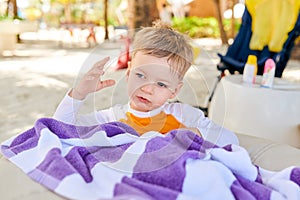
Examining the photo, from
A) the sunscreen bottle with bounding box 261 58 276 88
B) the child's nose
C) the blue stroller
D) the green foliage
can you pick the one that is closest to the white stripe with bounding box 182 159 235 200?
the child's nose

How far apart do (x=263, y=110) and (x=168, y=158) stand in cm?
106

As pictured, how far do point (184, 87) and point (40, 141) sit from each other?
43cm

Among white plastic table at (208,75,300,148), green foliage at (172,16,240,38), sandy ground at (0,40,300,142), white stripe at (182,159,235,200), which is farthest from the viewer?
green foliage at (172,16,240,38)

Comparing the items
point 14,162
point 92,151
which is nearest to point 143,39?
point 92,151

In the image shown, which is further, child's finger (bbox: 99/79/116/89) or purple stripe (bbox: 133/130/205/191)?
child's finger (bbox: 99/79/116/89)

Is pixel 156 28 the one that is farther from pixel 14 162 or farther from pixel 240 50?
pixel 240 50

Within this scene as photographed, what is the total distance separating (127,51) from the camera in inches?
48.0

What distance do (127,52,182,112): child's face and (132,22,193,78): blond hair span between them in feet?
0.05

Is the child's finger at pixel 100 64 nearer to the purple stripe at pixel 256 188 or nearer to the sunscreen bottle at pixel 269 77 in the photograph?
the purple stripe at pixel 256 188

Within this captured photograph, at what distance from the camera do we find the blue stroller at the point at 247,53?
2.73m

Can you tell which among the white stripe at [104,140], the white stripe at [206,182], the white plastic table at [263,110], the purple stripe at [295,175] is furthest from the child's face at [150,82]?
the white plastic table at [263,110]

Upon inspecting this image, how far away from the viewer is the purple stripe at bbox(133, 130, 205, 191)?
0.82 metres

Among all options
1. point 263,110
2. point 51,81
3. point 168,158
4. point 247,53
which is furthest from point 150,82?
point 51,81

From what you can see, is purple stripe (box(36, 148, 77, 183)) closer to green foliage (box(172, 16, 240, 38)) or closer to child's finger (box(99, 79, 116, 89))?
child's finger (box(99, 79, 116, 89))
